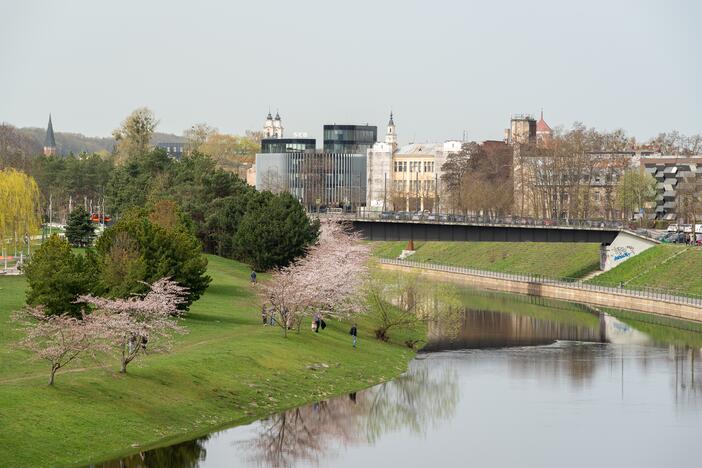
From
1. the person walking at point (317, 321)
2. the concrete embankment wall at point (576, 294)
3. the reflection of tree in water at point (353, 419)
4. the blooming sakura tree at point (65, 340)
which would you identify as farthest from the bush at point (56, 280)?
the concrete embankment wall at point (576, 294)

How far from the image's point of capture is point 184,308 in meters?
93.8

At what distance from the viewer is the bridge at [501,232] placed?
15400 cm

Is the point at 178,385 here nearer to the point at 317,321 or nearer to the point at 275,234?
the point at 317,321

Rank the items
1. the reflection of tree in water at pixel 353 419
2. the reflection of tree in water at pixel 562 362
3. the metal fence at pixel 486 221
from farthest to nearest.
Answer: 1. the metal fence at pixel 486 221
2. the reflection of tree in water at pixel 562 362
3. the reflection of tree in water at pixel 353 419

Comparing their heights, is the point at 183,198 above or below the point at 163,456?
above

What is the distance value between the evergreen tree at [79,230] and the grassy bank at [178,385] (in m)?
33.8

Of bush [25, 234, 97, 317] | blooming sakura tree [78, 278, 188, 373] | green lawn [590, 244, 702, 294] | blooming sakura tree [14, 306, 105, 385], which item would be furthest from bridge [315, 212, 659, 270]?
blooming sakura tree [14, 306, 105, 385]

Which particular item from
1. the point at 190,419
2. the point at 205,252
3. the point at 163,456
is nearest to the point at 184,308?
the point at 190,419

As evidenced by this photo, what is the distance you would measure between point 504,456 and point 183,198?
9544cm

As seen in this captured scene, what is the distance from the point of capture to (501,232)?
156m

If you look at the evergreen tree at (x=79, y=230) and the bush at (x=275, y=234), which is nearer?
the bush at (x=275, y=234)

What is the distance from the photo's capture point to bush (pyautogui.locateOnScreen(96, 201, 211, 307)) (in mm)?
87125

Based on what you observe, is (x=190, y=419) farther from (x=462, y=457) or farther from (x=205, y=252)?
(x=205, y=252)

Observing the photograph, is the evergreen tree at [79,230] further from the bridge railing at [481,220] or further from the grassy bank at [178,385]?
the grassy bank at [178,385]
